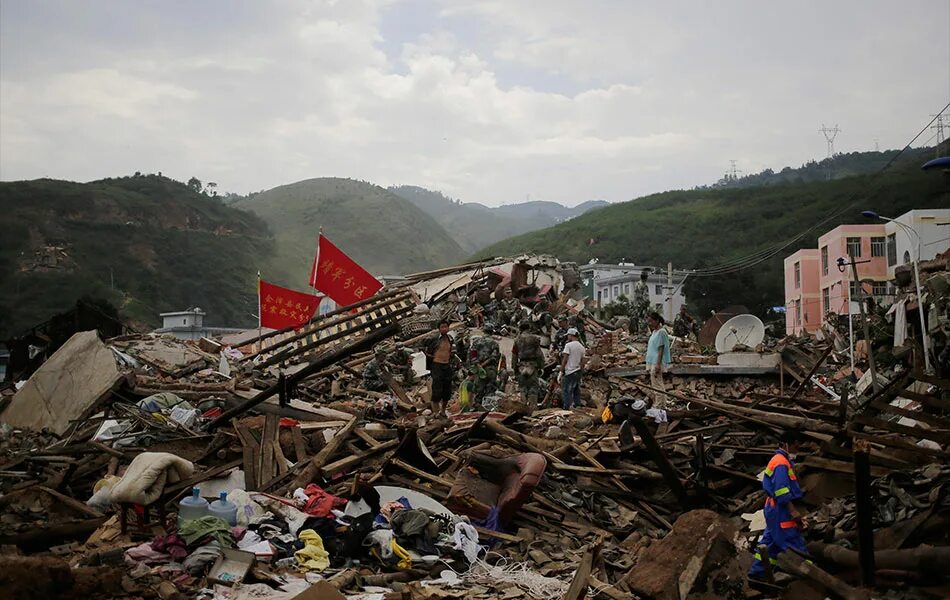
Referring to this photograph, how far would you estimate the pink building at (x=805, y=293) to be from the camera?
46.4 meters

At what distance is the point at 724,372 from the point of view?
55.3ft

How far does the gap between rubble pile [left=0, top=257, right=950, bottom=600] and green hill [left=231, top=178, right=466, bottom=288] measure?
93456 mm

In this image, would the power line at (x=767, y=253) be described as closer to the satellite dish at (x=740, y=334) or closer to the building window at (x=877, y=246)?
the building window at (x=877, y=246)

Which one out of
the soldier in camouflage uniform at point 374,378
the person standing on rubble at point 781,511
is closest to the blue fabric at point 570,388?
the soldier in camouflage uniform at point 374,378

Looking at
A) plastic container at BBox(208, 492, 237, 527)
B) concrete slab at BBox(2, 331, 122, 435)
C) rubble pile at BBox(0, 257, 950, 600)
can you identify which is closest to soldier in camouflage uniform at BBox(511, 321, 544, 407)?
rubble pile at BBox(0, 257, 950, 600)

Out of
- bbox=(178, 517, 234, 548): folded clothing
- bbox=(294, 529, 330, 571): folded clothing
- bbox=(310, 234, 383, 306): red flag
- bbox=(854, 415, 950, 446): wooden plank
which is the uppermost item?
bbox=(310, 234, 383, 306): red flag

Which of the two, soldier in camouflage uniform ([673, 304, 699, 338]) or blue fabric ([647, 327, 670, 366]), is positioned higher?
blue fabric ([647, 327, 670, 366])

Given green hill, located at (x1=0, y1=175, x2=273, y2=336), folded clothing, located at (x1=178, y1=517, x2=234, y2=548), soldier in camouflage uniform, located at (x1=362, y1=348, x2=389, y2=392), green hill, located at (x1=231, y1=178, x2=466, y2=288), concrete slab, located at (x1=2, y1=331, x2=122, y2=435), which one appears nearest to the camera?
folded clothing, located at (x1=178, y1=517, x2=234, y2=548)

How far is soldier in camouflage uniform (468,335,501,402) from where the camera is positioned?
14.7 metres

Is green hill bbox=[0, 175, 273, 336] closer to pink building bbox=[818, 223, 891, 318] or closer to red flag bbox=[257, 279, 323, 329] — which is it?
red flag bbox=[257, 279, 323, 329]

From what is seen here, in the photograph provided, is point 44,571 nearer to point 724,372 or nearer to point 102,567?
point 102,567

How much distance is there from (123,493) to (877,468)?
712 centimetres

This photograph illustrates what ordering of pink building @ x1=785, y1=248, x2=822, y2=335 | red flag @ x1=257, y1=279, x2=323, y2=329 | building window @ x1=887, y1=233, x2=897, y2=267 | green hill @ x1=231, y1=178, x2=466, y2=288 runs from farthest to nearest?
green hill @ x1=231, y1=178, x2=466, y2=288
pink building @ x1=785, y1=248, x2=822, y2=335
building window @ x1=887, y1=233, x2=897, y2=267
red flag @ x1=257, y1=279, x2=323, y2=329

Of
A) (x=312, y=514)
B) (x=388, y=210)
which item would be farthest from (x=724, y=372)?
(x=388, y=210)
